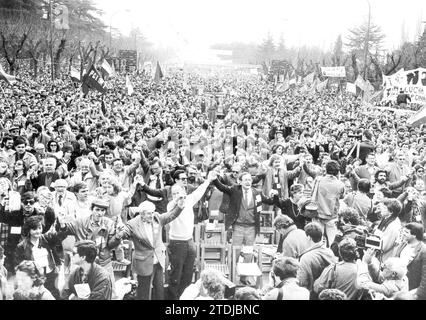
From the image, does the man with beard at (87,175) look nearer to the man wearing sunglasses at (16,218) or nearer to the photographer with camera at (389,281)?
the man wearing sunglasses at (16,218)

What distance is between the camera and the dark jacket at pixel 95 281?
15.6 ft

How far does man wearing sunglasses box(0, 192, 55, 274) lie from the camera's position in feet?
17.8

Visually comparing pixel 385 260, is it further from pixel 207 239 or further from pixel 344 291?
pixel 207 239

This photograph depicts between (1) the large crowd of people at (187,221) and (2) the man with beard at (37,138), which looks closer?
(1) the large crowd of people at (187,221)

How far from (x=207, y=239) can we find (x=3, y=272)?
9.75 ft

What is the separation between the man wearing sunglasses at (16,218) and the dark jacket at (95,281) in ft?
2.79

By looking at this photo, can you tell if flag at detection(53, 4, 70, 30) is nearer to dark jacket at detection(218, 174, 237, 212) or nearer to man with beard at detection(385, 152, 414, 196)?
man with beard at detection(385, 152, 414, 196)

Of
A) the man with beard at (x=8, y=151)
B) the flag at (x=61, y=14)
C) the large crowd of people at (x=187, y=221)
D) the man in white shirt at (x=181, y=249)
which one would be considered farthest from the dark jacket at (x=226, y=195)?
the flag at (x=61, y=14)

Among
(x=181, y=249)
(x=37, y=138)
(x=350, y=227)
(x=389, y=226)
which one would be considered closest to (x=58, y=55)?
(x=37, y=138)

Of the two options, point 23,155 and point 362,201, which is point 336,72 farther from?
point 362,201

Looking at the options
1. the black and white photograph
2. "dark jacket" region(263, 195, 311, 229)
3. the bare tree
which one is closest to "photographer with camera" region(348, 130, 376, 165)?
the black and white photograph

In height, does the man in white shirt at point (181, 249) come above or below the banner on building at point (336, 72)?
below

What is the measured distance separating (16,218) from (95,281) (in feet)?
4.82

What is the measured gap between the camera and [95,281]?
15.7 ft
